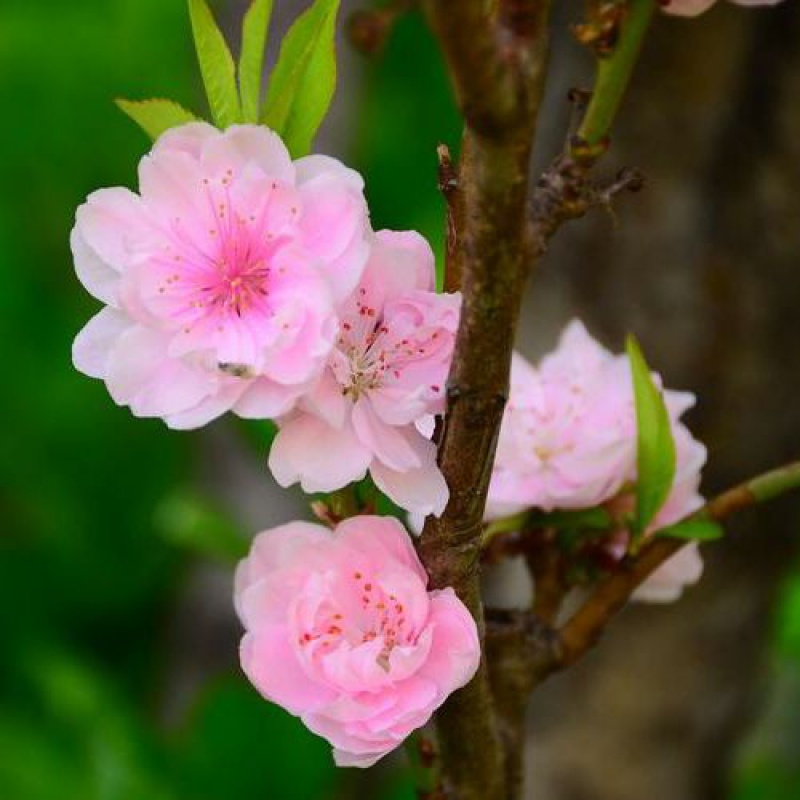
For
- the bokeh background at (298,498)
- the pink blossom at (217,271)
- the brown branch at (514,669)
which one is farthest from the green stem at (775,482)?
the bokeh background at (298,498)

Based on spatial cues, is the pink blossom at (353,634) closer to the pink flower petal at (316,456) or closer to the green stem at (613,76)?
the pink flower petal at (316,456)

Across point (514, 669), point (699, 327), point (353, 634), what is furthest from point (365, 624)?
point (699, 327)

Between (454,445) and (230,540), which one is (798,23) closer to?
(230,540)

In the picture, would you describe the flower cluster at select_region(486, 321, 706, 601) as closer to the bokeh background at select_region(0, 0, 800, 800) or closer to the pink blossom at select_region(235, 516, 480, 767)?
the pink blossom at select_region(235, 516, 480, 767)

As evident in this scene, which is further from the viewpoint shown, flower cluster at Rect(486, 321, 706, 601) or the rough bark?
the rough bark

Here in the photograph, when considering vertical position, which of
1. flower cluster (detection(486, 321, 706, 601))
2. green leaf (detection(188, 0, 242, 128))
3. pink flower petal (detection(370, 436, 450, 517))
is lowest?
flower cluster (detection(486, 321, 706, 601))

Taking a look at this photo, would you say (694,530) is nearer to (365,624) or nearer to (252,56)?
(365,624)

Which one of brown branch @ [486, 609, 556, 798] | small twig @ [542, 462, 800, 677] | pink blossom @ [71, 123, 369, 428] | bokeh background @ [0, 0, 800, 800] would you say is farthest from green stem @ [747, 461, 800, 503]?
bokeh background @ [0, 0, 800, 800]
